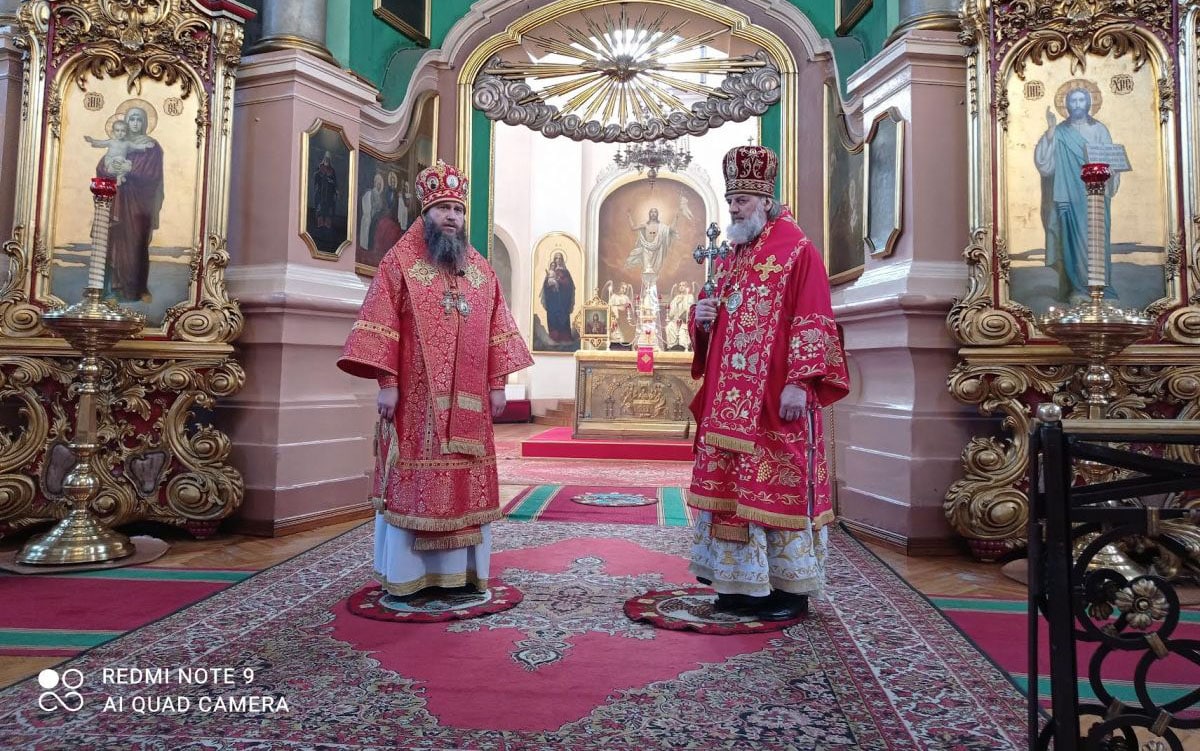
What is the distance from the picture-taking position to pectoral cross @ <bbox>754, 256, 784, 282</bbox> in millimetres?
3395

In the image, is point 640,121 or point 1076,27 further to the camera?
point 640,121

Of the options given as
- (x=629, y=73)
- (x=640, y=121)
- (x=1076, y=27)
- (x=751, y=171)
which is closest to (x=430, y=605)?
(x=751, y=171)

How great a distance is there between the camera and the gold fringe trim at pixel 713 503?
3322mm

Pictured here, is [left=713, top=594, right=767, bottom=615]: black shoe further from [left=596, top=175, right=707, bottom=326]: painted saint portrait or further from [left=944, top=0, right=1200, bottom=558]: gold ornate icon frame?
[left=596, top=175, right=707, bottom=326]: painted saint portrait

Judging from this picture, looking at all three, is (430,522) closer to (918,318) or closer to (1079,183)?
(918,318)

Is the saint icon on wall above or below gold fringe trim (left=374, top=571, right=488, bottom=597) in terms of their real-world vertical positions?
above

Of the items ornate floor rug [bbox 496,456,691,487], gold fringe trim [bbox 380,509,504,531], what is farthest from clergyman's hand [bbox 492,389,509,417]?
ornate floor rug [bbox 496,456,691,487]

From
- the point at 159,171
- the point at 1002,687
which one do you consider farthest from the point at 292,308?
the point at 1002,687

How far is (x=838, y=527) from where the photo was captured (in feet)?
17.8

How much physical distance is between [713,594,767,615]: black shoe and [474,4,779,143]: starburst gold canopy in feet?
17.4

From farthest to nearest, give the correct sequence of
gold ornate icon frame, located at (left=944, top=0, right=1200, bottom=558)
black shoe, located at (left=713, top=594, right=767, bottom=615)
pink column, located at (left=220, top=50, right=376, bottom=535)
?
1. pink column, located at (left=220, top=50, right=376, bottom=535)
2. gold ornate icon frame, located at (left=944, top=0, right=1200, bottom=558)
3. black shoe, located at (left=713, top=594, right=767, bottom=615)

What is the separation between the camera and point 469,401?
3.62 metres

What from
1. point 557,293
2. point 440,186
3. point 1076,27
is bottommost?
point 440,186

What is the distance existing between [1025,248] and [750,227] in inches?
86.4
